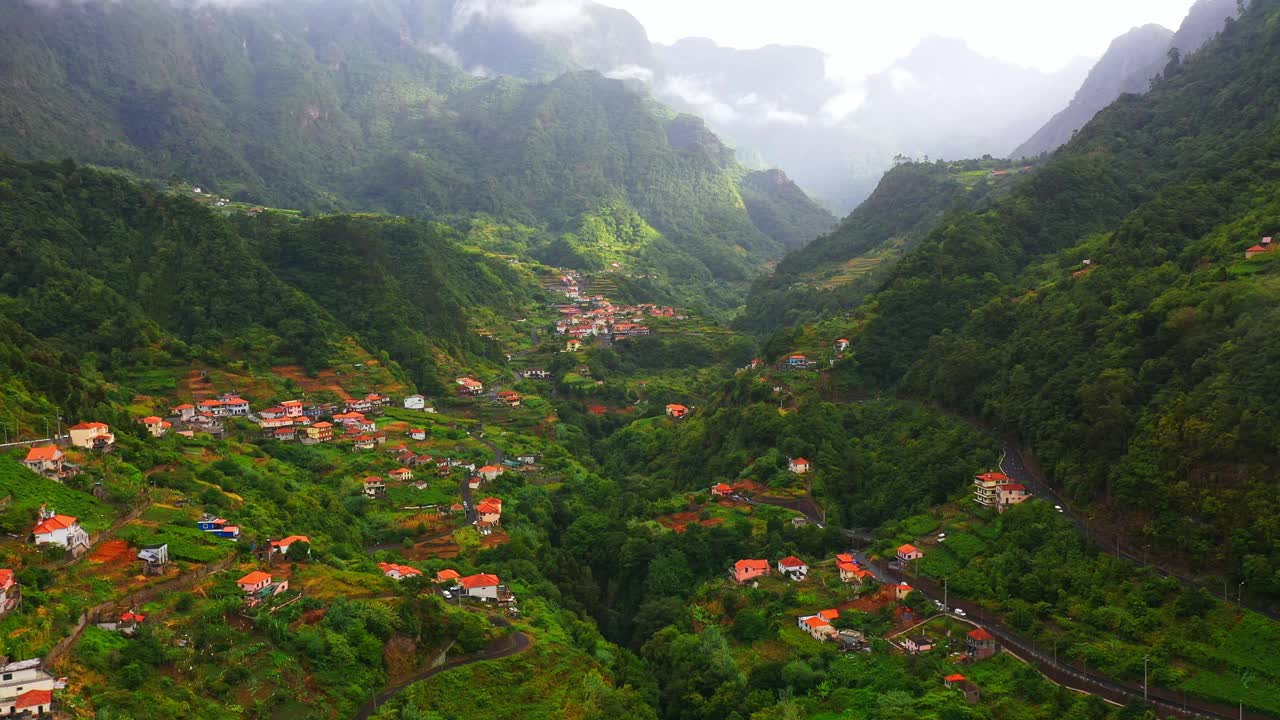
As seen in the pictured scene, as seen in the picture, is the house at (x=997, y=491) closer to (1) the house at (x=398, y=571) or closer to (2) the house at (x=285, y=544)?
(1) the house at (x=398, y=571)

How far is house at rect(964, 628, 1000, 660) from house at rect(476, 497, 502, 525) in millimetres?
19329

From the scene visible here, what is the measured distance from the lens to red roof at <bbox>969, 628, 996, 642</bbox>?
92.1ft

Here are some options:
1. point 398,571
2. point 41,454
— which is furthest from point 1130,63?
point 41,454

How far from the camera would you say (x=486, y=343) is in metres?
74.6

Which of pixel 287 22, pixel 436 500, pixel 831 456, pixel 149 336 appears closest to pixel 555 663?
pixel 436 500

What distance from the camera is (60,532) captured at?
26984mm

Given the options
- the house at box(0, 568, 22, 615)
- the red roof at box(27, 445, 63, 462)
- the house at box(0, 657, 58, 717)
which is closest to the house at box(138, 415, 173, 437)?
the red roof at box(27, 445, 63, 462)

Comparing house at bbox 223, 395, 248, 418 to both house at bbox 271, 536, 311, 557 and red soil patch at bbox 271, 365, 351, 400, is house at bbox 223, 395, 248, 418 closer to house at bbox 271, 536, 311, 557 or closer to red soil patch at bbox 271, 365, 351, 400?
red soil patch at bbox 271, 365, 351, 400

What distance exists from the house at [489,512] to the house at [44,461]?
49.7ft

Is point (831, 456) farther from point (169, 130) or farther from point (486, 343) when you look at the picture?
point (169, 130)

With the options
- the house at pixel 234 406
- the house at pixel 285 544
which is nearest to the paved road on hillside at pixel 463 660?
the house at pixel 285 544

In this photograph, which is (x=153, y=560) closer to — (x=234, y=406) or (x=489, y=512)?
(x=489, y=512)

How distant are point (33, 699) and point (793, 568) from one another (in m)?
22.8

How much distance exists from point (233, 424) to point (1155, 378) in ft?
127
